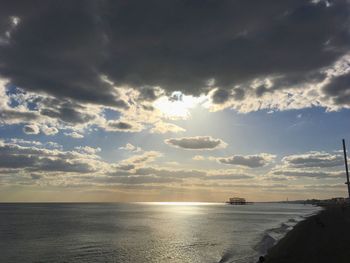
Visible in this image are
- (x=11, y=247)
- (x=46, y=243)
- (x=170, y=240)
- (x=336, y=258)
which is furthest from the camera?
(x=170, y=240)

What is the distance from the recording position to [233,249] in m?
48.6

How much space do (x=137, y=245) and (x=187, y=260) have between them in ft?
49.6

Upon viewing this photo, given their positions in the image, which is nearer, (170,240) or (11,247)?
(11,247)

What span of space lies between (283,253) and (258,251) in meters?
8.71

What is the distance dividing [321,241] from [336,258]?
13252 mm

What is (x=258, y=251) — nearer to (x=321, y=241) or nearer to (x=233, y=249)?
(x=233, y=249)

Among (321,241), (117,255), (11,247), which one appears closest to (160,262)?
(117,255)

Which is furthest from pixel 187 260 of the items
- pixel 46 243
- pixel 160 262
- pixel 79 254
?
pixel 46 243

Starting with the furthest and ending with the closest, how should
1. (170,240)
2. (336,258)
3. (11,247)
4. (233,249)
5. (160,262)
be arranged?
(170,240), (11,247), (233,249), (160,262), (336,258)

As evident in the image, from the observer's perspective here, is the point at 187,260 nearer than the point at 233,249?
Yes

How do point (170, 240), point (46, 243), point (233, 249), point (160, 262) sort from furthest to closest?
point (170, 240), point (46, 243), point (233, 249), point (160, 262)

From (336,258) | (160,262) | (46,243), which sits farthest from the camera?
(46,243)

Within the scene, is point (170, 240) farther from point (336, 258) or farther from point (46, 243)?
point (336, 258)

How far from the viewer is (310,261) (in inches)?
1234
